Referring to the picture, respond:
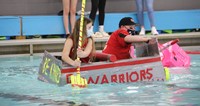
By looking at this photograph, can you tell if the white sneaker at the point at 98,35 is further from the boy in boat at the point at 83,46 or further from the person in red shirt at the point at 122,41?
the boy in boat at the point at 83,46

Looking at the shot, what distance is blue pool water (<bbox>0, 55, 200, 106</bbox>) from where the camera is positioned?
4.62 meters

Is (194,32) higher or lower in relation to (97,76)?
higher

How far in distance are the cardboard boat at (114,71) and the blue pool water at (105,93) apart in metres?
0.11

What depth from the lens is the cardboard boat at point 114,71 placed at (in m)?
5.59

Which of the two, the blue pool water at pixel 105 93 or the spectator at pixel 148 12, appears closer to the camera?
the blue pool water at pixel 105 93

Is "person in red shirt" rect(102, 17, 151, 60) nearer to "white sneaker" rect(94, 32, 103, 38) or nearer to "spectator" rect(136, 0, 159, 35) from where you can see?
"white sneaker" rect(94, 32, 103, 38)

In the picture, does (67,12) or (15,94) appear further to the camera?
(67,12)

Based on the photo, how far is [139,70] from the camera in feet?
18.8

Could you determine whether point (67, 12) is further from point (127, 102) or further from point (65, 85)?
point (127, 102)

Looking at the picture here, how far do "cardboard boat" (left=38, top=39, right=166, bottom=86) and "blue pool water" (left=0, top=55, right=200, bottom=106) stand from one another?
0.11 metres

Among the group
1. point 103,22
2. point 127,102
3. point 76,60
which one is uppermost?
point 103,22

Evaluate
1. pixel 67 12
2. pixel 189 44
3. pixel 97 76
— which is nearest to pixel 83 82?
pixel 97 76

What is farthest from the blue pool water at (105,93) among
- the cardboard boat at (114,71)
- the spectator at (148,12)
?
the spectator at (148,12)

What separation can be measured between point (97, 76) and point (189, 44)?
516 cm
